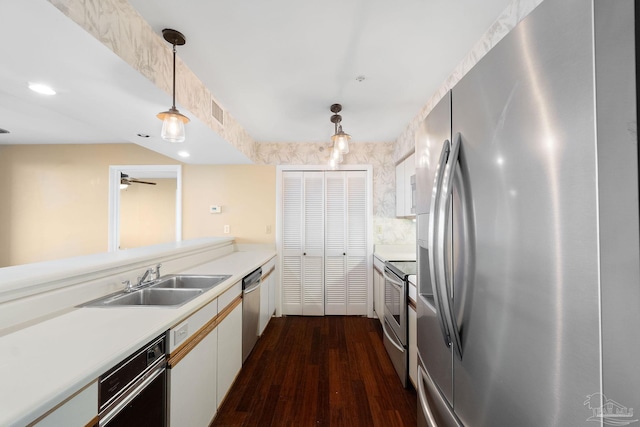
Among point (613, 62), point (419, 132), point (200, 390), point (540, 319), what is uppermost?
point (419, 132)

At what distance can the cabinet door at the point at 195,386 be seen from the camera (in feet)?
4.04

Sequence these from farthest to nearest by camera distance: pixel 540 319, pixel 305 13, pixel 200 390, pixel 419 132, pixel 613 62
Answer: pixel 200 390 < pixel 305 13 < pixel 419 132 < pixel 540 319 < pixel 613 62

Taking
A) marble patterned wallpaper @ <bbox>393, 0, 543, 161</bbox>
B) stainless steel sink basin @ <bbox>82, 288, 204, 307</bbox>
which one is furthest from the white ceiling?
stainless steel sink basin @ <bbox>82, 288, 204, 307</bbox>

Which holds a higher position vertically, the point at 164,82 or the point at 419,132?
the point at 164,82

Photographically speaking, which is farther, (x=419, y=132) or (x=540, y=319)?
(x=419, y=132)

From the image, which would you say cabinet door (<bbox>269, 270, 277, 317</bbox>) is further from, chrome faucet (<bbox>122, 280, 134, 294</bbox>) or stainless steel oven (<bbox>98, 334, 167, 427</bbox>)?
stainless steel oven (<bbox>98, 334, 167, 427</bbox>)

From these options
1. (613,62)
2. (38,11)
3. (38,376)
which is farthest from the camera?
(38,11)

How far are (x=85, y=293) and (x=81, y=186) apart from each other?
2.99 metres

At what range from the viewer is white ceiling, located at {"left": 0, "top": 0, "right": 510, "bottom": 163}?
4.05 feet

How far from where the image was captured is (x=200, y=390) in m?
1.46

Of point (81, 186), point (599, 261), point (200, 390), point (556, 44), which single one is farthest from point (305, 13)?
point (81, 186)

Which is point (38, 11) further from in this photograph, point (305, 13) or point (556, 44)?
Answer: point (556, 44)

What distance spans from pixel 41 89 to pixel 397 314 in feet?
9.26

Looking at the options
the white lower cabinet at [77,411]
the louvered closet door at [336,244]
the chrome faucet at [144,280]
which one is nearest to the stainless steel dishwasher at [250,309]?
the chrome faucet at [144,280]
